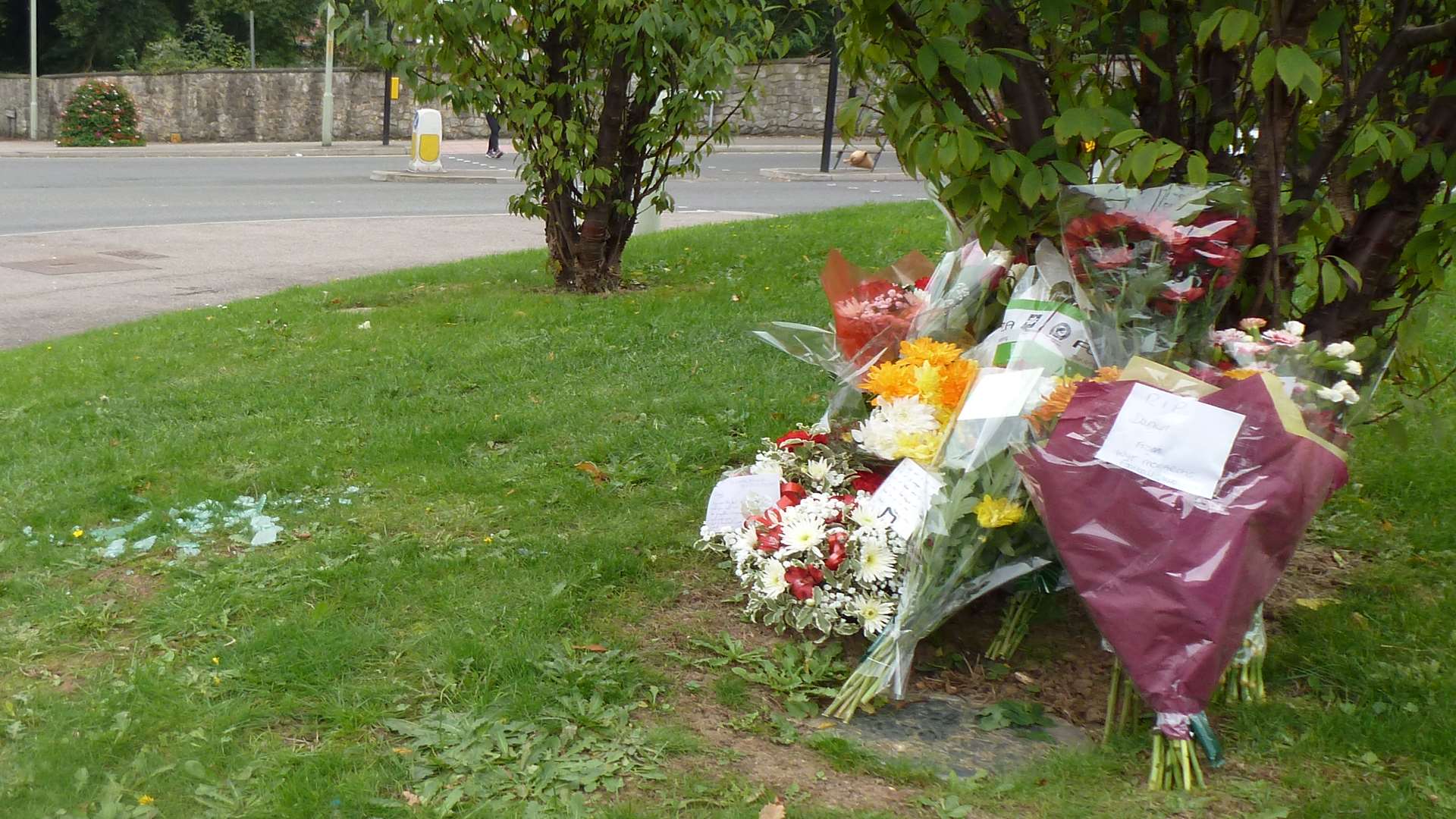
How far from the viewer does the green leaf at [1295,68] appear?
106 inches

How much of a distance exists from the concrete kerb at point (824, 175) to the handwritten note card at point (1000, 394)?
18.7 metres

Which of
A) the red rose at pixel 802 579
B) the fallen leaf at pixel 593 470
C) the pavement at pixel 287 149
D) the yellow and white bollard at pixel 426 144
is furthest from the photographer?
the pavement at pixel 287 149

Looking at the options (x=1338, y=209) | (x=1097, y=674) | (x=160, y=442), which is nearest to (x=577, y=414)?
(x=160, y=442)

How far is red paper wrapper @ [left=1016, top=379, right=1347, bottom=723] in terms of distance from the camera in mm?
2762

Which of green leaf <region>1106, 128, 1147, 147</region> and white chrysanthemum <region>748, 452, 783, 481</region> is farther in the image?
white chrysanthemum <region>748, 452, 783, 481</region>

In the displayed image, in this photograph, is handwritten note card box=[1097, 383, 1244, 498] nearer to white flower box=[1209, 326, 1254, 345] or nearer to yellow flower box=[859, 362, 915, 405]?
white flower box=[1209, 326, 1254, 345]

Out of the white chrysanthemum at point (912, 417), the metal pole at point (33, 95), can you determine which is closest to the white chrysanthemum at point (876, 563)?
the white chrysanthemum at point (912, 417)

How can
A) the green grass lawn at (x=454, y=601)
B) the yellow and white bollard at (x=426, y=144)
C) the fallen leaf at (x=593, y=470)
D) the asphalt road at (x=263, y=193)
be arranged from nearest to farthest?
1. the green grass lawn at (x=454, y=601)
2. the fallen leaf at (x=593, y=470)
3. the asphalt road at (x=263, y=193)
4. the yellow and white bollard at (x=426, y=144)

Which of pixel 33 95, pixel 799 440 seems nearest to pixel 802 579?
pixel 799 440

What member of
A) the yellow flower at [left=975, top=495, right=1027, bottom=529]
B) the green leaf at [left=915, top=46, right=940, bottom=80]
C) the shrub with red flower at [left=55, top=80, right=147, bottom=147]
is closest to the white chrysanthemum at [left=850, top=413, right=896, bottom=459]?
the yellow flower at [left=975, top=495, right=1027, bottom=529]

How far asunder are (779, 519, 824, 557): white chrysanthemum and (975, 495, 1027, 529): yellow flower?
1.86 feet

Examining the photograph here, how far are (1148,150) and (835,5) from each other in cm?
122

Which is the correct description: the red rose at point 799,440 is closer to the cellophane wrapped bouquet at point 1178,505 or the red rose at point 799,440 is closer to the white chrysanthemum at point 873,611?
the white chrysanthemum at point 873,611

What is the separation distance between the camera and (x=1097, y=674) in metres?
3.43
